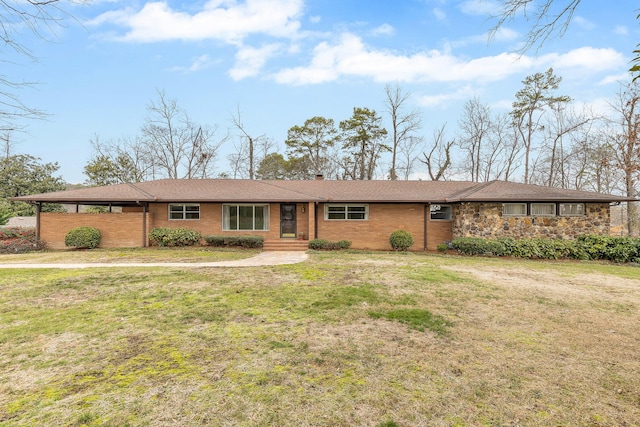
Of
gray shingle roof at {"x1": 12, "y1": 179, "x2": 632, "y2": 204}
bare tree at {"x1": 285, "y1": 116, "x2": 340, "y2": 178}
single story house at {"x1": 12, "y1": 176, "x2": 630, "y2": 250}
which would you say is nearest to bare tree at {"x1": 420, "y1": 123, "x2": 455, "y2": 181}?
bare tree at {"x1": 285, "y1": 116, "x2": 340, "y2": 178}

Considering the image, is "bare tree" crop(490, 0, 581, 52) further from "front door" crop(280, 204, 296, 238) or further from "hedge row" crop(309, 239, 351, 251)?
"front door" crop(280, 204, 296, 238)

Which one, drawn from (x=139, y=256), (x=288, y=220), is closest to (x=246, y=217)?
(x=288, y=220)

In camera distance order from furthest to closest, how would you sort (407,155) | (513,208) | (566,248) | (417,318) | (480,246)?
(407,155) → (513,208) → (480,246) → (566,248) → (417,318)

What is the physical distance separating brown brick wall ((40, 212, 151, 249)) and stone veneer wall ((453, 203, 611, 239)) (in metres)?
15.3

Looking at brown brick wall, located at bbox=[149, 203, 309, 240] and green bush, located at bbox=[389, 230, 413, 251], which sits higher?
brown brick wall, located at bbox=[149, 203, 309, 240]

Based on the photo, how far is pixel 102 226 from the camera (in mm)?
14523

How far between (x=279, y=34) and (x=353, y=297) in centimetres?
1297

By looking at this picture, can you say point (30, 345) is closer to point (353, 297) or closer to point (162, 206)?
point (353, 297)

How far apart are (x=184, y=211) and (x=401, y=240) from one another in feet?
34.5

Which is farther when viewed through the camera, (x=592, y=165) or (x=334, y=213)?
(x=592, y=165)

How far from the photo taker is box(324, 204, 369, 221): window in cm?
1571

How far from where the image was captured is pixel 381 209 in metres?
15.6

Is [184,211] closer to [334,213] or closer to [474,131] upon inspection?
[334,213]

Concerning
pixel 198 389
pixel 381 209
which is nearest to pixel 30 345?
pixel 198 389
